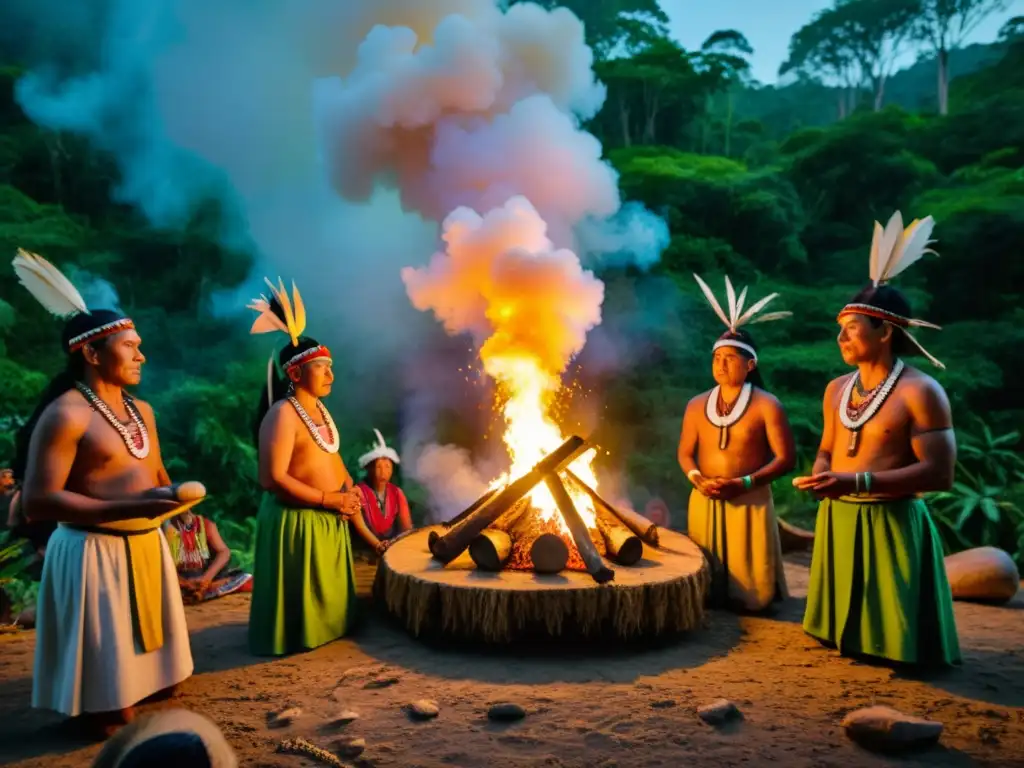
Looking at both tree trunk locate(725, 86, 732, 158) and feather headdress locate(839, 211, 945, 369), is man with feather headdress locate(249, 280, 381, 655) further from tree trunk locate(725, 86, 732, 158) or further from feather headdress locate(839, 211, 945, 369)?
tree trunk locate(725, 86, 732, 158)

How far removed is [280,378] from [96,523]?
1609 millimetres

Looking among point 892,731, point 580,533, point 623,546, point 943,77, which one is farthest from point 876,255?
point 943,77

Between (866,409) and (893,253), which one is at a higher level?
(893,253)

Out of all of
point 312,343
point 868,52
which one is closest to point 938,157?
point 868,52

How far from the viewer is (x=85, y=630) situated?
10.7 feet

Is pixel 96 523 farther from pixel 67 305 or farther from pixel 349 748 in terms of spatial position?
pixel 349 748

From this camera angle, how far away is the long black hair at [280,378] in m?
4.46

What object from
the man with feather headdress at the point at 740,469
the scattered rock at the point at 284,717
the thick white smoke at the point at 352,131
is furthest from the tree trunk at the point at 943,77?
the scattered rock at the point at 284,717

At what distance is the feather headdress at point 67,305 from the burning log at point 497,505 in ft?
7.60

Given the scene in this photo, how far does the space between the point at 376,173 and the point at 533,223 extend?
430 cm

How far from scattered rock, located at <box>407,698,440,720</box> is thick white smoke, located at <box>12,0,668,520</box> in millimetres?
5307

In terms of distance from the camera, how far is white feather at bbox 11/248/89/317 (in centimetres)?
343

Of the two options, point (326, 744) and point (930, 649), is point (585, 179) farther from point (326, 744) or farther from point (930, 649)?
point (326, 744)

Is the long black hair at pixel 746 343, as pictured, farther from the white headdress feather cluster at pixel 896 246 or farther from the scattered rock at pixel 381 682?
Answer: the scattered rock at pixel 381 682
